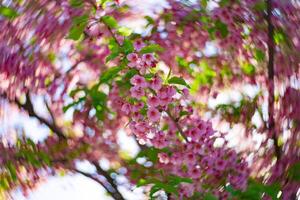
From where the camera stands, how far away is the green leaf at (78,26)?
3834mm

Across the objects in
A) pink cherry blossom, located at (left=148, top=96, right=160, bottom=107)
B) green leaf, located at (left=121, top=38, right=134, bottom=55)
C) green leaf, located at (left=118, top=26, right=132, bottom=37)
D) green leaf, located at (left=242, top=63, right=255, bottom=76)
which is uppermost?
green leaf, located at (left=121, top=38, right=134, bottom=55)

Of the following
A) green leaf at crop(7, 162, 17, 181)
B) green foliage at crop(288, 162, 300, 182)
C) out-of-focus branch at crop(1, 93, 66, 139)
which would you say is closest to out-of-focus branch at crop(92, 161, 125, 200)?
out-of-focus branch at crop(1, 93, 66, 139)

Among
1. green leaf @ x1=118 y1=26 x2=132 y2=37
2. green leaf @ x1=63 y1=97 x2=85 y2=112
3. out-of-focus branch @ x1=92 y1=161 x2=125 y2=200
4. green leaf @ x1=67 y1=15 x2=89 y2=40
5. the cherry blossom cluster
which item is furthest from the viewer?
out-of-focus branch @ x1=92 y1=161 x2=125 y2=200

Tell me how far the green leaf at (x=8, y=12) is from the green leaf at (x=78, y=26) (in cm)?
42

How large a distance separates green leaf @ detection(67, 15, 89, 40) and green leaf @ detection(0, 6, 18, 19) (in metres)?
0.42

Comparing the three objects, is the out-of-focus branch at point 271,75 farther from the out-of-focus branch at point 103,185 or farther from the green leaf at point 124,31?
the out-of-focus branch at point 103,185

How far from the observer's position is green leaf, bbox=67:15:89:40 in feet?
12.6

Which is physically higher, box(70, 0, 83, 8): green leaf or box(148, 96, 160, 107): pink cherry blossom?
box(70, 0, 83, 8): green leaf

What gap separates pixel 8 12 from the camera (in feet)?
13.4

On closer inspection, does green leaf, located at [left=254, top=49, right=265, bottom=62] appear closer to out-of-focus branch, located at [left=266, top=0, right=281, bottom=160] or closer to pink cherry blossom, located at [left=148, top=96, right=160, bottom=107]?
out-of-focus branch, located at [left=266, top=0, right=281, bottom=160]

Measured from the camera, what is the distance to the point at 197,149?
366 cm

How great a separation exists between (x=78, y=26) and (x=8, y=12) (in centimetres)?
49

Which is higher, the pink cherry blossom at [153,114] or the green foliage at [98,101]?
the pink cherry blossom at [153,114]

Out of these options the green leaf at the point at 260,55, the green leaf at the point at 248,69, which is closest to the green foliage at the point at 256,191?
the green leaf at the point at 260,55
